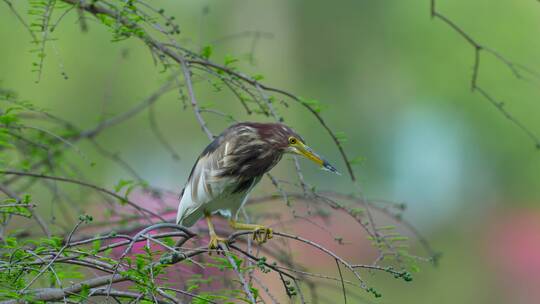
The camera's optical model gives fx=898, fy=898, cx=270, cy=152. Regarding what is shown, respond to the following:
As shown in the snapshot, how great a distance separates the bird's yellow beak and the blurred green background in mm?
6525

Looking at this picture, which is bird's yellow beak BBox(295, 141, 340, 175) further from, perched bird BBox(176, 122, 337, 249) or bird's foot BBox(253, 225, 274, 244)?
bird's foot BBox(253, 225, 274, 244)

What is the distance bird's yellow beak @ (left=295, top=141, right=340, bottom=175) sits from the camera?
2.30 metres

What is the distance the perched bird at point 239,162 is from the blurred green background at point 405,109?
6412 mm

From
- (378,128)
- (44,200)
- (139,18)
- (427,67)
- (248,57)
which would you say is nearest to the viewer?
(139,18)

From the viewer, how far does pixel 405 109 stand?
13742 millimetres

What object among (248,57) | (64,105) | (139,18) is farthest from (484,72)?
(139,18)

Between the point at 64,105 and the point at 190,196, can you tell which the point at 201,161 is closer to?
the point at 190,196

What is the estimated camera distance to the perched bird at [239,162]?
7.97ft

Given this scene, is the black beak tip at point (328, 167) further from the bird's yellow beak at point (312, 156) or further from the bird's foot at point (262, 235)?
the bird's foot at point (262, 235)

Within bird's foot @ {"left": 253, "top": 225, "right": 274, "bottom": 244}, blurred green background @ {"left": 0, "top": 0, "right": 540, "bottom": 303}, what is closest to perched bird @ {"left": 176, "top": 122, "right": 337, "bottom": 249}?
bird's foot @ {"left": 253, "top": 225, "right": 274, "bottom": 244}

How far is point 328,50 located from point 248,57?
34.9 ft

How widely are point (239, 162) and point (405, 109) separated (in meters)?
11.5

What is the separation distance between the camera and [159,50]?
2.46 metres

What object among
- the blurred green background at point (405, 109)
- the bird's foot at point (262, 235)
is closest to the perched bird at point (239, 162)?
the bird's foot at point (262, 235)
